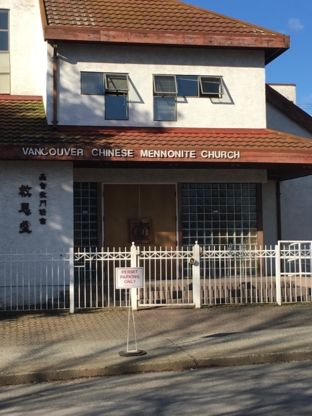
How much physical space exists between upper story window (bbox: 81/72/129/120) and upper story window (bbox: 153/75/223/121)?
783 mm

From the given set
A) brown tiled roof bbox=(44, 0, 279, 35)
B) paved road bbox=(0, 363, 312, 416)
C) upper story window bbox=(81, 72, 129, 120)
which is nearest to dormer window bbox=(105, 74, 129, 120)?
upper story window bbox=(81, 72, 129, 120)

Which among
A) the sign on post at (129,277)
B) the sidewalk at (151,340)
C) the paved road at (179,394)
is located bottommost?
the paved road at (179,394)

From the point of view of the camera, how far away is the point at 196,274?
1399 centimetres

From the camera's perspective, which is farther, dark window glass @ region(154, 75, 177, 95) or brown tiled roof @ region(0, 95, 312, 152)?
dark window glass @ region(154, 75, 177, 95)

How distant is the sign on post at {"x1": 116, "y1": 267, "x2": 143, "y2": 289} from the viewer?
396 inches

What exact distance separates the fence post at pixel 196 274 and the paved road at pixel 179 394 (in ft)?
14.8

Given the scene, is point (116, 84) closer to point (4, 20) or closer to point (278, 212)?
point (4, 20)

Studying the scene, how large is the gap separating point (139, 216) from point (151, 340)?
6014mm

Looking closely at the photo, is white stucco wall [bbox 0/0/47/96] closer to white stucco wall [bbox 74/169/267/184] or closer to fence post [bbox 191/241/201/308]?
white stucco wall [bbox 74/169/267/184]

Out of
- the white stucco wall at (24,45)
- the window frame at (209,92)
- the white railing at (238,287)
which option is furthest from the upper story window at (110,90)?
the white railing at (238,287)

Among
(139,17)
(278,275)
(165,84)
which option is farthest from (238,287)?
(139,17)

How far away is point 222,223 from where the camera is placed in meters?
17.0

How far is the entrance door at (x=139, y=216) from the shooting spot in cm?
1659

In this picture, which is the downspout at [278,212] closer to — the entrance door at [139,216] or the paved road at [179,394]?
the entrance door at [139,216]
